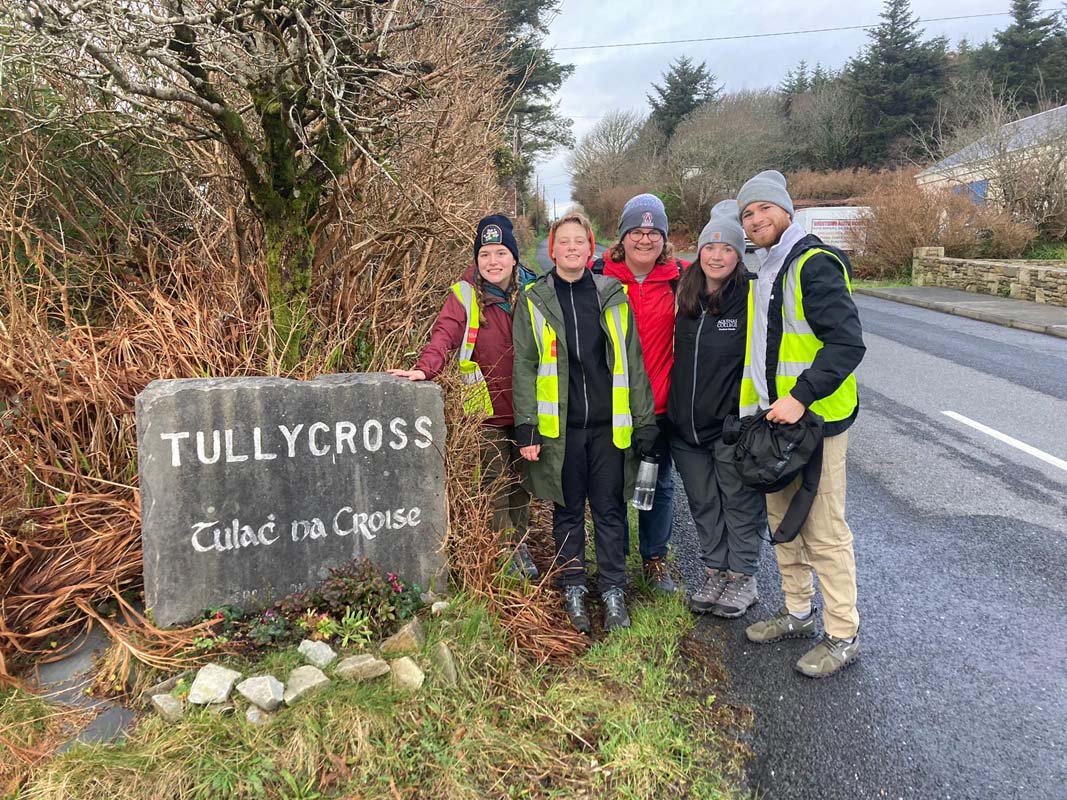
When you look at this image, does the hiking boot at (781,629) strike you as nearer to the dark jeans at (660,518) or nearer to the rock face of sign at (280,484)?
the dark jeans at (660,518)

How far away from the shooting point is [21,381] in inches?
117

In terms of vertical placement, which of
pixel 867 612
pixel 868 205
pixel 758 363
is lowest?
pixel 867 612

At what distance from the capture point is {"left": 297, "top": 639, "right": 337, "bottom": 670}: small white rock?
247 centimetres

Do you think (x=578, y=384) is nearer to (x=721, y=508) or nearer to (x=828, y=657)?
(x=721, y=508)

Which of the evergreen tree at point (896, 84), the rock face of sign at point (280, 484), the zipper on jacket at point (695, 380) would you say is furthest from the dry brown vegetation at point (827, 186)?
the rock face of sign at point (280, 484)

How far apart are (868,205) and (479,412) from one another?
20465mm

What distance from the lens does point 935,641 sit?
3102 millimetres

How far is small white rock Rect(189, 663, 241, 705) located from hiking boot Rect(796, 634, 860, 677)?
7.34 feet

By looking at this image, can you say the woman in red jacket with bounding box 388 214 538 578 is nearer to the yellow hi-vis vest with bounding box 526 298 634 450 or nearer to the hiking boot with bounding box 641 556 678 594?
the yellow hi-vis vest with bounding box 526 298 634 450

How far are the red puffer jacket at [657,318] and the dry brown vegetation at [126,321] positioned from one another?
0.94 m

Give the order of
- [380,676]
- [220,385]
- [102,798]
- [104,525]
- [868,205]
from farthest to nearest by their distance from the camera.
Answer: [868,205]
[104,525]
[220,385]
[380,676]
[102,798]

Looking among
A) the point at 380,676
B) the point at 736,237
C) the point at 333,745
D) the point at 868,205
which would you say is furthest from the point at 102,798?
the point at 868,205

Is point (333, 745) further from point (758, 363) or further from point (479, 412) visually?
point (758, 363)

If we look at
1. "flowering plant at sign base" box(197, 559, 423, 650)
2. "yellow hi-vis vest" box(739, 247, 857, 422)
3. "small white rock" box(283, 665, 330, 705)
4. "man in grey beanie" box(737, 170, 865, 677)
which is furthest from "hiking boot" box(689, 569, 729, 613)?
"small white rock" box(283, 665, 330, 705)
